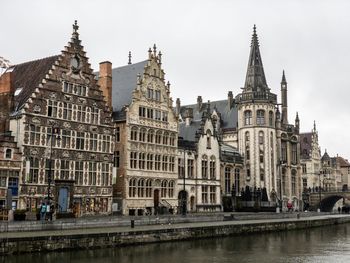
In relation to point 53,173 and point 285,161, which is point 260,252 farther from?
point 285,161

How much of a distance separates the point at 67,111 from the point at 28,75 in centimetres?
608

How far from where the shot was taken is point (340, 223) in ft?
215

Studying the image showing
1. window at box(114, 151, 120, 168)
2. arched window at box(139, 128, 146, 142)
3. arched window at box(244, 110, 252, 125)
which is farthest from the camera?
arched window at box(244, 110, 252, 125)

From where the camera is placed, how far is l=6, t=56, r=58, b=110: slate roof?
48.9 metres

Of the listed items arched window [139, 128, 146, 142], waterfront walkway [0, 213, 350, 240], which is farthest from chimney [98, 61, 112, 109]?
waterfront walkway [0, 213, 350, 240]

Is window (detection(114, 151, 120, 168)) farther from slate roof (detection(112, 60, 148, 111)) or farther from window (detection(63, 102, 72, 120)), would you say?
window (detection(63, 102, 72, 120))

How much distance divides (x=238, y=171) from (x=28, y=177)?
41.2m

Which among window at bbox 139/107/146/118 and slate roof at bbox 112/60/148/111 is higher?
slate roof at bbox 112/60/148/111

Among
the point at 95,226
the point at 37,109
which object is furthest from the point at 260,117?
the point at 95,226

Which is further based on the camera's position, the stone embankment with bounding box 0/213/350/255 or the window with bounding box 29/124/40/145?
the window with bounding box 29/124/40/145

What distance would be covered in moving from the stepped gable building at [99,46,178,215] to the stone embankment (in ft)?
37.0

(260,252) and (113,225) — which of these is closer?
(260,252)

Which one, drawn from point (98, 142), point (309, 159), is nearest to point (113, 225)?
point (98, 142)

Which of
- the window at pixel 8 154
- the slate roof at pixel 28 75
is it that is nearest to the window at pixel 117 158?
the slate roof at pixel 28 75
